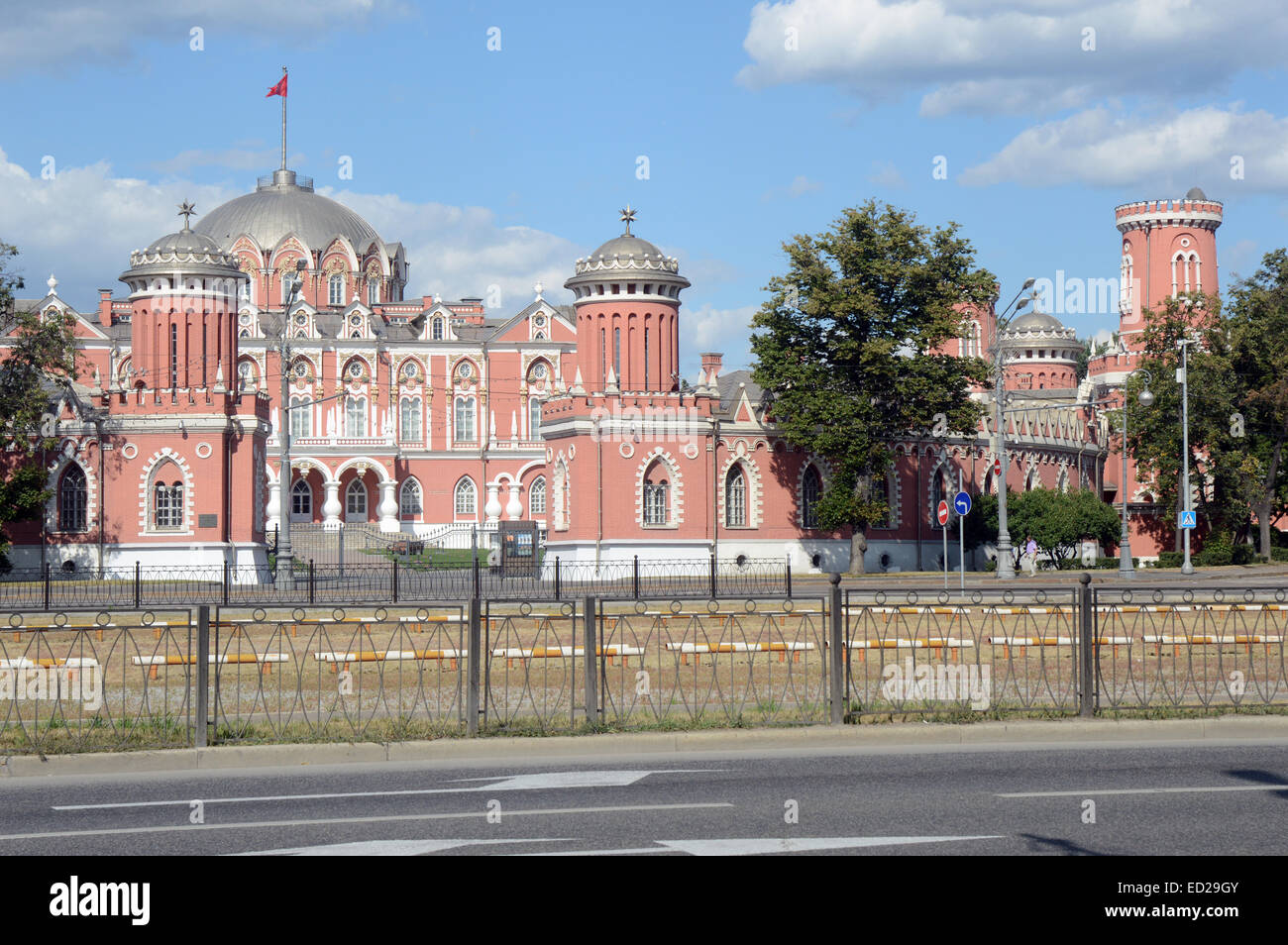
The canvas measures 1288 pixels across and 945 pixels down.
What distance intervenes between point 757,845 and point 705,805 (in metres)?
1.71

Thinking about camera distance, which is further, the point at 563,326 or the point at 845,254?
the point at 563,326

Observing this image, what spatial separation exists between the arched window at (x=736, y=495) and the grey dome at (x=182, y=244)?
21.4 m

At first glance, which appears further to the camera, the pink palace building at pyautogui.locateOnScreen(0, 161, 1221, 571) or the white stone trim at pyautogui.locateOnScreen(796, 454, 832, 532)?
the white stone trim at pyautogui.locateOnScreen(796, 454, 832, 532)

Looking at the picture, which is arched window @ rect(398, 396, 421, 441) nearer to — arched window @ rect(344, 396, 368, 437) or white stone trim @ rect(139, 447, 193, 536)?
arched window @ rect(344, 396, 368, 437)

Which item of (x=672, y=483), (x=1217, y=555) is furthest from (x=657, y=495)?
(x=1217, y=555)

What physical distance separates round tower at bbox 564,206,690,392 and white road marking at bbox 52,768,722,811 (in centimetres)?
4175

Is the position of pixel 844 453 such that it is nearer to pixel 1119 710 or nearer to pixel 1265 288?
pixel 1265 288

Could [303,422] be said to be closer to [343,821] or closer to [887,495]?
[887,495]

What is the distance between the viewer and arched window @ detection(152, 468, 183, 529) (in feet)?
174

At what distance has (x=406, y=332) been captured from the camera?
8825cm

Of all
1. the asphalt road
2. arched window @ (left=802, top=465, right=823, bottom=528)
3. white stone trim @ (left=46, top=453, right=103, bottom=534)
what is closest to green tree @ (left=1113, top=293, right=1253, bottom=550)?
arched window @ (left=802, top=465, right=823, bottom=528)
